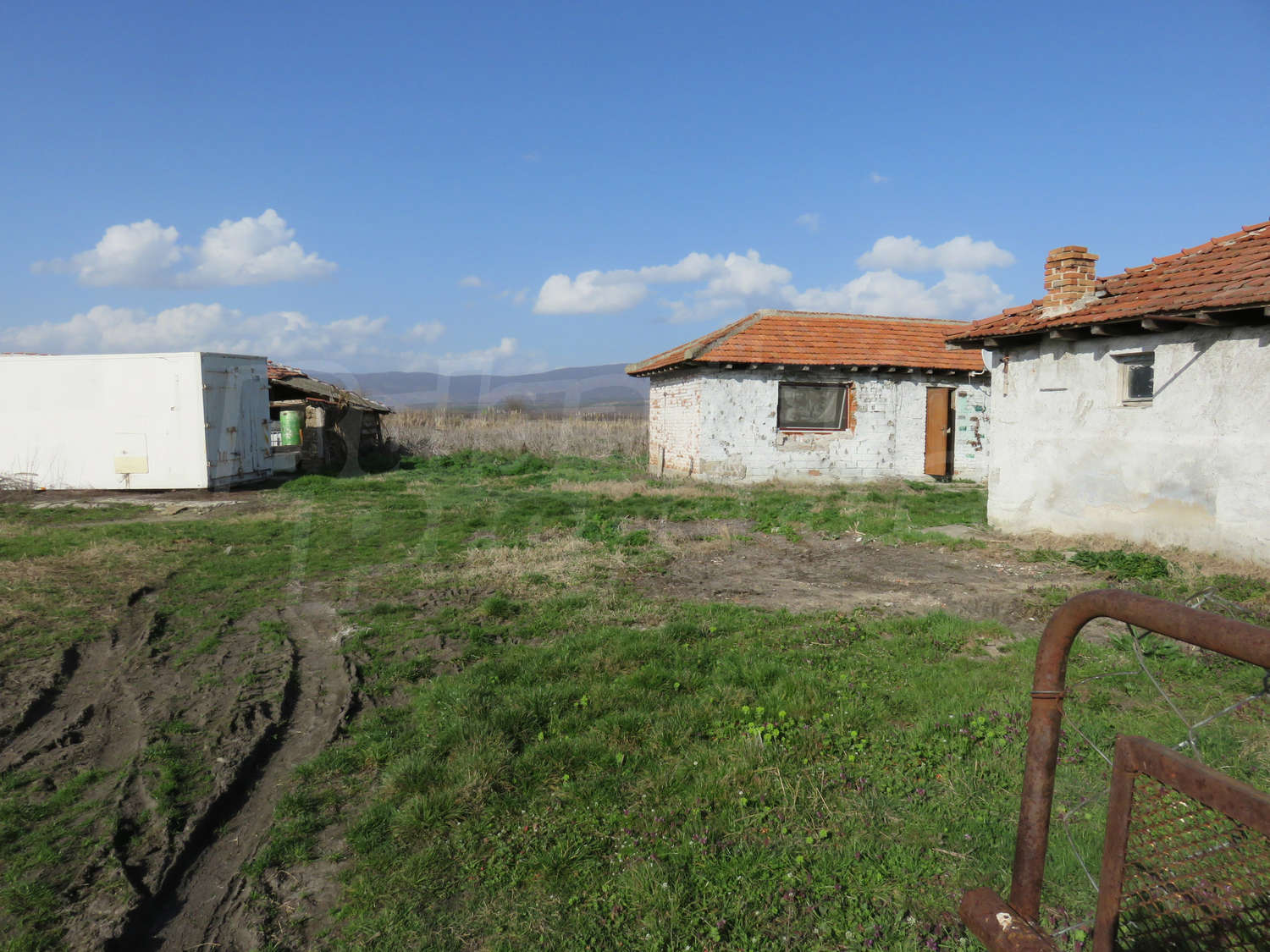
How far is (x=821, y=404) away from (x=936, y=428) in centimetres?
285

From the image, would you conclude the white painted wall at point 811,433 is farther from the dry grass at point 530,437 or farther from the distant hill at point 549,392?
the dry grass at point 530,437

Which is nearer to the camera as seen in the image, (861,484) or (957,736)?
(957,736)

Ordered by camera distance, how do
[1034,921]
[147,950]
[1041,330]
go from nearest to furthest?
[1034,921], [147,950], [1041,330]

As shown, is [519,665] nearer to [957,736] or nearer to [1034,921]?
[957,736]

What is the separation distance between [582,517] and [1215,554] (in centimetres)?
813

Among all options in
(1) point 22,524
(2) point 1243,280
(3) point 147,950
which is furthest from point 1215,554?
(1) point 22,524

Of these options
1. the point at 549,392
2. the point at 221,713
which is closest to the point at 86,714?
the point at 221,713

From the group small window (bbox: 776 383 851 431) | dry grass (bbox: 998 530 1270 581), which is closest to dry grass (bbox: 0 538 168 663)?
dry grass (bbox: 998 530 1270 581)

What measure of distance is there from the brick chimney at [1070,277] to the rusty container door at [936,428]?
7868 mm

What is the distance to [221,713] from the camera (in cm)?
487

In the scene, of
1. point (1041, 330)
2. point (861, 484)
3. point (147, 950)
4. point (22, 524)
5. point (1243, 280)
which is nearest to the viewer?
point (147, 950)

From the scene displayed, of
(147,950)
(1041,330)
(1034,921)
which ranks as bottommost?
(147,950)

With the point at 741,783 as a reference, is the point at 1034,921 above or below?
above

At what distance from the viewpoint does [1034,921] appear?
2201mm
